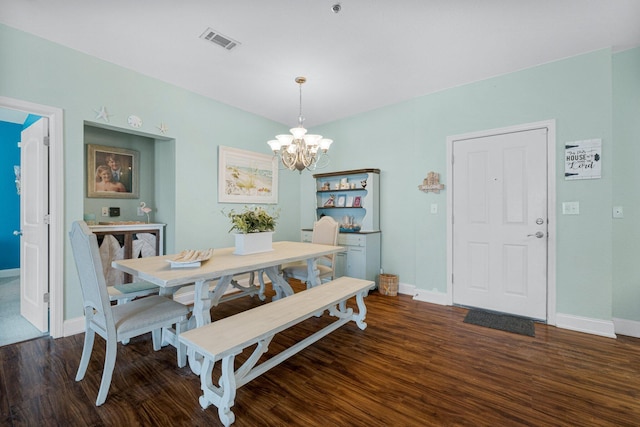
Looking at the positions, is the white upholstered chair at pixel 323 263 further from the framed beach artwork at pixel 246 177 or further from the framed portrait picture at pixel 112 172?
the framed portrait picture at pixel 112 172

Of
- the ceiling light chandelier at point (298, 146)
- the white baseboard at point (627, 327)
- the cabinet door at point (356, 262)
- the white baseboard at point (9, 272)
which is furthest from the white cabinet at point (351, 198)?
the white baseboard at point (9, 272)

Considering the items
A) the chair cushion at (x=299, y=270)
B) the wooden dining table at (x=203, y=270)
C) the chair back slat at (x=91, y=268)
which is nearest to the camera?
the chair back slat at (x=91, y=268)

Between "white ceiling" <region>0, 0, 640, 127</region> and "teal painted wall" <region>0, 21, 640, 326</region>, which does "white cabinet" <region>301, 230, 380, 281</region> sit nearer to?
"teal painted wall" <region>0, 21, 640, 326</region>

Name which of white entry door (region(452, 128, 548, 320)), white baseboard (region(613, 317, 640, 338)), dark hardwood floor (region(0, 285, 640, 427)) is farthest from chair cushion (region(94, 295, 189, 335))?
white baseboard (region(613, 317, 640, 338))

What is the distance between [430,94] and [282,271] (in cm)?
298

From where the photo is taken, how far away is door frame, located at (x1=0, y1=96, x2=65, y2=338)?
2.55 m

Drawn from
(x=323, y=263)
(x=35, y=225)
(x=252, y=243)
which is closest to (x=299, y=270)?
(x=323, y=263)

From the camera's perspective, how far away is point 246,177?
4227 millimetres

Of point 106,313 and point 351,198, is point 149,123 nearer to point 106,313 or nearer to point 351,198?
point 106,313

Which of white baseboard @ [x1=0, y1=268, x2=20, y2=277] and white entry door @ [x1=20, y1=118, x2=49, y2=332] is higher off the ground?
white entry door @ [x1=20, y1=118, x2=49, y2=332]

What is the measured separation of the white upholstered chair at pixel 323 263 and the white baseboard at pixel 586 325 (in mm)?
2421

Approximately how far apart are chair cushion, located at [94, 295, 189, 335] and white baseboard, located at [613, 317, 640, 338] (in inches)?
155

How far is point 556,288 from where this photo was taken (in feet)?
9.30

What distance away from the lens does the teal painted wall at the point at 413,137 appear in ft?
8.55
